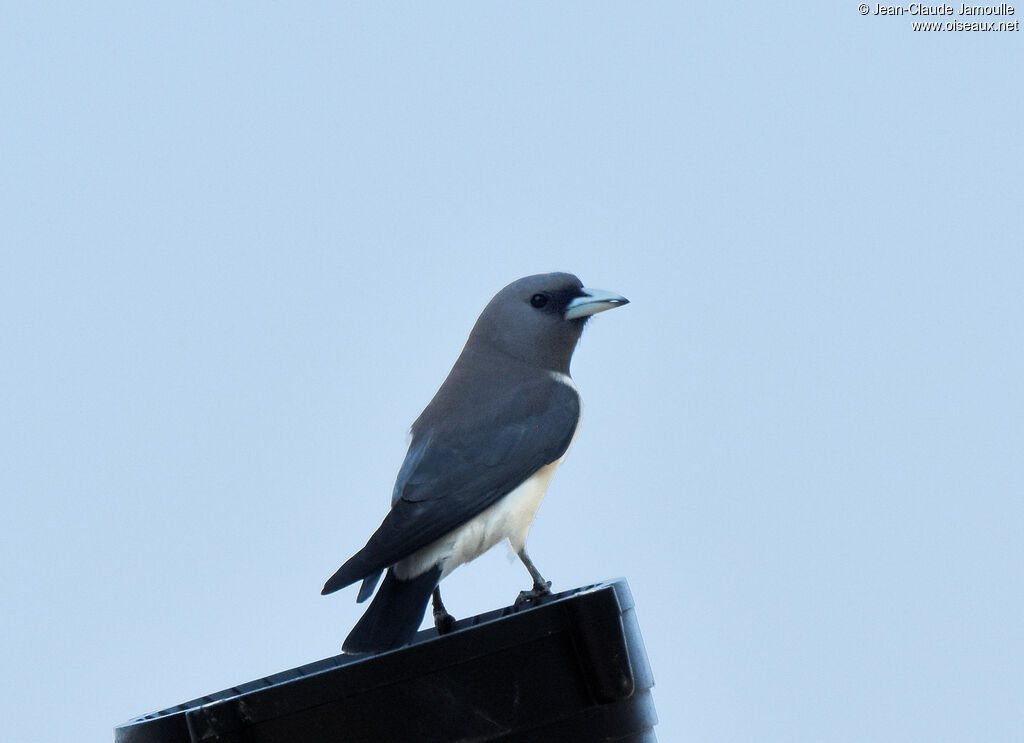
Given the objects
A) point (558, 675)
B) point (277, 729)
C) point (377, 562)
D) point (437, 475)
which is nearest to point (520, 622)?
point (558, 675)

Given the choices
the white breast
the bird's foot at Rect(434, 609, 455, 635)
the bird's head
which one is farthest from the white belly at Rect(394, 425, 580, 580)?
the bird's head

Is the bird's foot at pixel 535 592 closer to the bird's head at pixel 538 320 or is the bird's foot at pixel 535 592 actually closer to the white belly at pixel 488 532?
the white belly at pixel 488 532

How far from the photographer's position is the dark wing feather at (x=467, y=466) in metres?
2.72

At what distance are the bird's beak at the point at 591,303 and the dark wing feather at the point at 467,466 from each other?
251mm

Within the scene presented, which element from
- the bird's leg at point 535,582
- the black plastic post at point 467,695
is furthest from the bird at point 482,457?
the black plastic post at point 467,695

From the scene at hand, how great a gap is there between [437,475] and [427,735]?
4.14 ft

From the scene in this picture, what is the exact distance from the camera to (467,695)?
1.86 meters

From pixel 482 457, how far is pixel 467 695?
137cm

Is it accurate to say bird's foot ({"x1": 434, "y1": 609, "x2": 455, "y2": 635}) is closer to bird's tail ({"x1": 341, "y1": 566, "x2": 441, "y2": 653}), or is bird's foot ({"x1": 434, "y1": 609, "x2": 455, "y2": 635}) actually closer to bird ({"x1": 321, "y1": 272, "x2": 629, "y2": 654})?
bird ({"x1": 321, "y1": 272, "x2": 629, "y2": 654})

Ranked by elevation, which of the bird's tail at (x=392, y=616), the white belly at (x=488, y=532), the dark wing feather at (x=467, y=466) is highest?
the dark wing feather at (x=467, y=466)

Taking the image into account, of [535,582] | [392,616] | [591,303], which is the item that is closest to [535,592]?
[535,582]

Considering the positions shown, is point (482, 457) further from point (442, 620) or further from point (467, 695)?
point (467, 695)

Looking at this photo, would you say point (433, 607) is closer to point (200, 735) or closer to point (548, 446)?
point (548, 446)

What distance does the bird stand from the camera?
272cm
